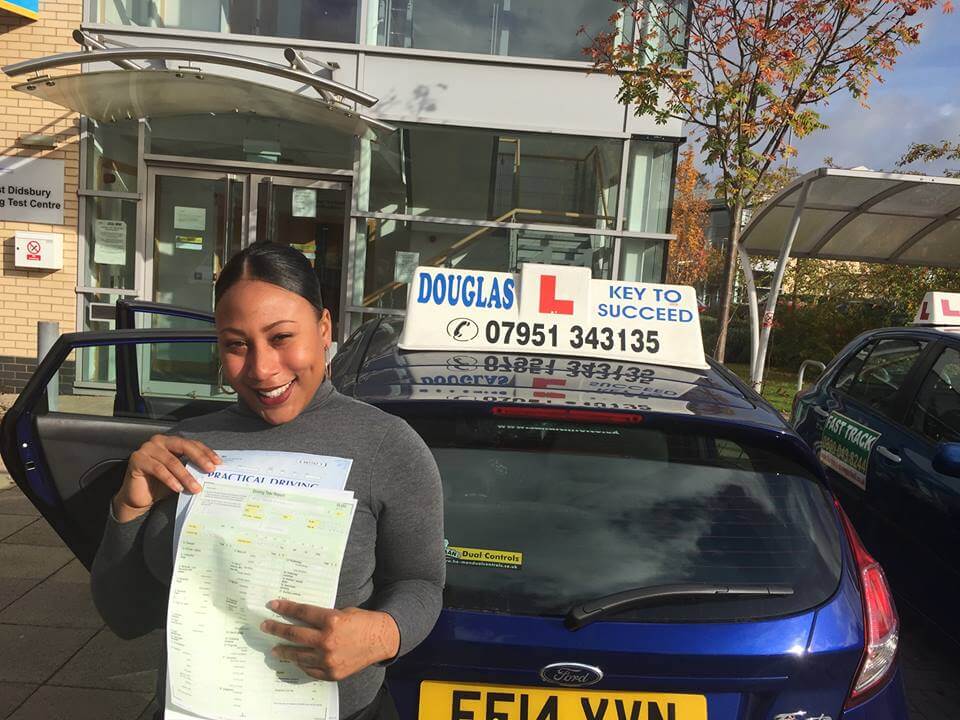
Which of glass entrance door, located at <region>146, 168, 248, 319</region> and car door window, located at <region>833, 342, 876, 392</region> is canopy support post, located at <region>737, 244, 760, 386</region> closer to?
car door window, located at <region>833, 342, 876, 392</region>

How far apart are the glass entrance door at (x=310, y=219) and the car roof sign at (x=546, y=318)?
6.65m

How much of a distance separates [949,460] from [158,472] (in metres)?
3.18

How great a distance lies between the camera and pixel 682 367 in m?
2.67

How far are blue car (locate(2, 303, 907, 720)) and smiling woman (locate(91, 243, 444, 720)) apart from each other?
13.7 inches

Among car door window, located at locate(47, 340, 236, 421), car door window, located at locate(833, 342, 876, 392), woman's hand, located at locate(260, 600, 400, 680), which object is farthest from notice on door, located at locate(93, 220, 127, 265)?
woman's hand, located at locate(260, 600, 400, 680)

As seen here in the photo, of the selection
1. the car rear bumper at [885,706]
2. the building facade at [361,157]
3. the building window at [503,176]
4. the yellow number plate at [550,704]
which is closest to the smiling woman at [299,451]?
the yellow number plate at [550,704]

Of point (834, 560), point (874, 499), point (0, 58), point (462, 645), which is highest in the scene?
point (0, 58)

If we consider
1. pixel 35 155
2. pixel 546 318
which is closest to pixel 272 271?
pixel 546 318

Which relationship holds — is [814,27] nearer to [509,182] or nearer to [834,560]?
[509,182]

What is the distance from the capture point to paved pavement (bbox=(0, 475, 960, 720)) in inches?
126

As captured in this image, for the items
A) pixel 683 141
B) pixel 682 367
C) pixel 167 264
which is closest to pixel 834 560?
pixel 682 367

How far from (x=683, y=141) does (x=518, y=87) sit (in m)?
1.90

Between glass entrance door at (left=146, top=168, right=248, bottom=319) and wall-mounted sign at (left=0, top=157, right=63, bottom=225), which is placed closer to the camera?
wall-mounted sign at (left=0, top=157, right=63, bottom=225)

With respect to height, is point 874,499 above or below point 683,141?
below
